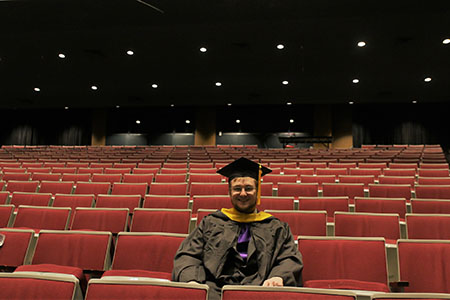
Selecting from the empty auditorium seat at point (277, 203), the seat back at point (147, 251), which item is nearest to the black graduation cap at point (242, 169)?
the seat back at point (147, 251)

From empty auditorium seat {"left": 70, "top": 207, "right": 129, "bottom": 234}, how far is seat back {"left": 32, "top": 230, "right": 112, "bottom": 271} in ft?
1.75

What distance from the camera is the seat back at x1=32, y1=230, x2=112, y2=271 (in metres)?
1.79

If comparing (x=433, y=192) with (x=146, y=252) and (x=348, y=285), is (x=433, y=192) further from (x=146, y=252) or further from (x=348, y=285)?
(x=146, y=252)

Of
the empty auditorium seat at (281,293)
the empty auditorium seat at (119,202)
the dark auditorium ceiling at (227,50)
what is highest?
the dark auditorium ceiling at (227,50)

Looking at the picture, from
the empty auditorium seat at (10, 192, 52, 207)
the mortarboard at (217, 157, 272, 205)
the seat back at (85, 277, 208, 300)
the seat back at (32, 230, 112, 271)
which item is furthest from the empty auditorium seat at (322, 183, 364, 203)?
the empty auditorium seat at (10, 192, 52, 207)

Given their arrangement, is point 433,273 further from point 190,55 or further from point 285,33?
point 190,55

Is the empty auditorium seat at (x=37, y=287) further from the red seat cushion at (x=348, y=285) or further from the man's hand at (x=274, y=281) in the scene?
the red seat cushion at (x=348, y=285)

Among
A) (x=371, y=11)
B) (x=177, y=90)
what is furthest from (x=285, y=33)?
(x=177, y=90)

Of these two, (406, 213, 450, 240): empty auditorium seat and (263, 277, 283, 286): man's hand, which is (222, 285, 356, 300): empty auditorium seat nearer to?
(263, 277, 283, 286): man's hand

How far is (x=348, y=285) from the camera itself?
148 cm

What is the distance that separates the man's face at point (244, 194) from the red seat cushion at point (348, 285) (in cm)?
47

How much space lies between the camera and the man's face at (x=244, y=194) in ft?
5.48

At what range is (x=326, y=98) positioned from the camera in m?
11.8

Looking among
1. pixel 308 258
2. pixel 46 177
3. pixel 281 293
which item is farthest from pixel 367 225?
pixel 46 177
